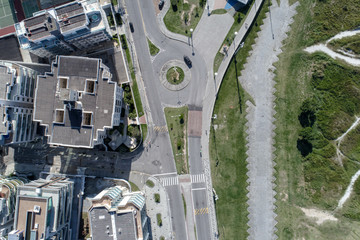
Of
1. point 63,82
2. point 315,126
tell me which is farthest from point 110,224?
point 315,126

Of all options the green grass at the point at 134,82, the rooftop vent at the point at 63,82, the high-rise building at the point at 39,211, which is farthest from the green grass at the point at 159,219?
the rooftop vent at the point at 63,82

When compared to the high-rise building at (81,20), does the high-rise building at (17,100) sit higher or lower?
lower

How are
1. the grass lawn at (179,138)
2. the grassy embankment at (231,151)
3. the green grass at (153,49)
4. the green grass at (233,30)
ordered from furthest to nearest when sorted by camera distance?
the green grass at (153,49) → the grass lawn at (179,138) → the grassy embankment at (231,151) → the green grass at (233,30)

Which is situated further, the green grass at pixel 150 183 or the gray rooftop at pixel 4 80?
the green grass at pixel 150 183

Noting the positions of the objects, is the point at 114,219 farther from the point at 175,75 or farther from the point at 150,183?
the point at 175,75

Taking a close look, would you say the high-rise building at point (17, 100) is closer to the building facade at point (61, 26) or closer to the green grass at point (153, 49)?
the building facade at point (61, 26)

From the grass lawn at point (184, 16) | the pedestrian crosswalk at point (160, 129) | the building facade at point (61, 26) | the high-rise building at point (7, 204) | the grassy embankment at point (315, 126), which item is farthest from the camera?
the pedestrian crosswalk at point (160, 129)

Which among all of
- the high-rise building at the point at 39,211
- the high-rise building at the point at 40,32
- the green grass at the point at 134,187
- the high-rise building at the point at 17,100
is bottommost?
the high-rise building at the point at 39,211

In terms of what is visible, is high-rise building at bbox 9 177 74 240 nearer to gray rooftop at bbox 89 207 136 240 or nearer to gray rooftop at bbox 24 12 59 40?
gray rooftop at bbox 89 207 136 240
